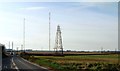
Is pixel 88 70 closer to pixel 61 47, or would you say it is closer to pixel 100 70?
pixel 100 70

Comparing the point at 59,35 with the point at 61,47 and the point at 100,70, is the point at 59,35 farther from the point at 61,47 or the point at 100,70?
the point at 100,70

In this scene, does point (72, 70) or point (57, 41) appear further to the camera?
point (57, 41)

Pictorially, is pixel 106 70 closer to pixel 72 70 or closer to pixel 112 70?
pixel 112 70

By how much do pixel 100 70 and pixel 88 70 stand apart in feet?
4.50

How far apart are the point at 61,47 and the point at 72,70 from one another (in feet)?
345

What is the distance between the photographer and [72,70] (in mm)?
32469

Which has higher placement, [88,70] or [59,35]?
[59,35]

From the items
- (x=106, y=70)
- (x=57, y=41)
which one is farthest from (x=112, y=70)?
(x=57, y=41)

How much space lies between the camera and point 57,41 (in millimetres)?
134625

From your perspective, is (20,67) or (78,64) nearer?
(20,67)

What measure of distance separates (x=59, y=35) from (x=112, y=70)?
4100 inches

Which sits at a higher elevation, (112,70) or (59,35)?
(59,35)

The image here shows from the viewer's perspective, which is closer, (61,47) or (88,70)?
(88,70)

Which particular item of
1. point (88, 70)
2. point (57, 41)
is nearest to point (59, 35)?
point (57, 41)
